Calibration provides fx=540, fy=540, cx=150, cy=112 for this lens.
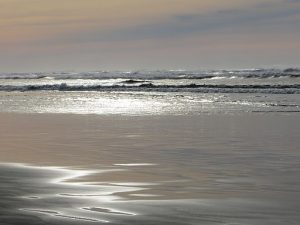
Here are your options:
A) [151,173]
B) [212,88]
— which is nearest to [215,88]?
[212,88]

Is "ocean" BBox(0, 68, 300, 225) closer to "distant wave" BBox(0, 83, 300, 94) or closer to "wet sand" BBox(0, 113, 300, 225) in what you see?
"wet sand" BBox(0, 113, 300, 225)

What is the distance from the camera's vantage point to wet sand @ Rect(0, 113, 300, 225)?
18.1ft

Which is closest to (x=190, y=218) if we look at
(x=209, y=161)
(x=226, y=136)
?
(x=209, y=161)

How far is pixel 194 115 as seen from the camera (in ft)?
58.4

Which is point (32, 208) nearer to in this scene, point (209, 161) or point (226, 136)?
point (209, 161)

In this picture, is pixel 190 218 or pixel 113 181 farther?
pixel 113 181

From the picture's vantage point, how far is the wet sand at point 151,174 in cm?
553

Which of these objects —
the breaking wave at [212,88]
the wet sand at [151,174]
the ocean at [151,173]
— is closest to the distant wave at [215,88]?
the breaking wave at [212,88]

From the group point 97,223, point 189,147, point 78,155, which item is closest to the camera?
point 97,223

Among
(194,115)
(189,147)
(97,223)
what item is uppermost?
(194,115)

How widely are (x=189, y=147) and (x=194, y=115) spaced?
729cm

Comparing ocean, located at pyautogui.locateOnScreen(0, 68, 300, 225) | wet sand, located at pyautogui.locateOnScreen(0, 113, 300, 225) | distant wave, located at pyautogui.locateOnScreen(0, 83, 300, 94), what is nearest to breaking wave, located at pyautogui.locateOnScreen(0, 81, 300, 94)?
distant wave, located at pyautogui.locateOnScreen(0, 83, 300, 94)

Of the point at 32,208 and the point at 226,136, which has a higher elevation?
the point at 226,136

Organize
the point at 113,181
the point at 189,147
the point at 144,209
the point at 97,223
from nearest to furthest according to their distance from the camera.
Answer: the point at 97,223 → the point at 144,209 → the point at 113,181 → the point at 189,147
